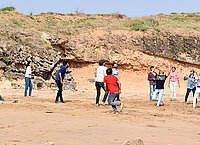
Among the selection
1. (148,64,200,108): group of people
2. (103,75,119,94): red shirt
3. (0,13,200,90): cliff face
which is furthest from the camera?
(0,13,200,90): cliff face

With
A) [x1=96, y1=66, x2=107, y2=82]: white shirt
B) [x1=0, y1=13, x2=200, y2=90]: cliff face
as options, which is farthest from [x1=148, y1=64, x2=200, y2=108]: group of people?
[x1=0, y1=13, x2=200, y2=90]: cliff face

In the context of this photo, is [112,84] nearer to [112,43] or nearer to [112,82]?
[112,82]

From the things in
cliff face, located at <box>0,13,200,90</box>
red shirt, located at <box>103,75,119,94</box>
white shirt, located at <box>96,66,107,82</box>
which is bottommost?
red shirt, located at <box>103,75,119,94</box>

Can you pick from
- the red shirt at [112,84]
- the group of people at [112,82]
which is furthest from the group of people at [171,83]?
the red shirt at [112,84]

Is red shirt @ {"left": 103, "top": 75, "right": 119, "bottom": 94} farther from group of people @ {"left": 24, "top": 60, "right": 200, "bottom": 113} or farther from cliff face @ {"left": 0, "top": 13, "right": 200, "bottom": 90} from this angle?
cliff face @ {"left": 0, "top": 13, "right": 200, "bottom": 90}

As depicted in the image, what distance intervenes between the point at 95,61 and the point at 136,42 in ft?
17.3

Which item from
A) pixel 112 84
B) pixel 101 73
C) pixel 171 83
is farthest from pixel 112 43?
pixel 112 84

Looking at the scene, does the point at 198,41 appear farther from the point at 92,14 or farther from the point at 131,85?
the point at 92,14

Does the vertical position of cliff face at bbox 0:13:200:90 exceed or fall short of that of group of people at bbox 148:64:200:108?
it exceeds it

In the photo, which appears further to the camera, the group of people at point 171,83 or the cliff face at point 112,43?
the cliff face at point 112,43

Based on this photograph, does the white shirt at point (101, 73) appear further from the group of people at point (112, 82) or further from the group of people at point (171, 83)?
the group of people at point (171, 83)

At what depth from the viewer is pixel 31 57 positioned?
75.6 feet

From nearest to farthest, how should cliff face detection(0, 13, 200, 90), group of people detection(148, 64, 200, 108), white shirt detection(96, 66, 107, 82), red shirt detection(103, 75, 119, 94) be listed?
red shirt detection(103, 75, 119, 94)
white shirt detection(96, 66, 107, 82)
group of people detection(148, 64, 200, 108)
cliff face detection(0, 13, 200, 90)

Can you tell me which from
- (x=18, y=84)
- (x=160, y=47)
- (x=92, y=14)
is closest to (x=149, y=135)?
(x=18, y=84)
